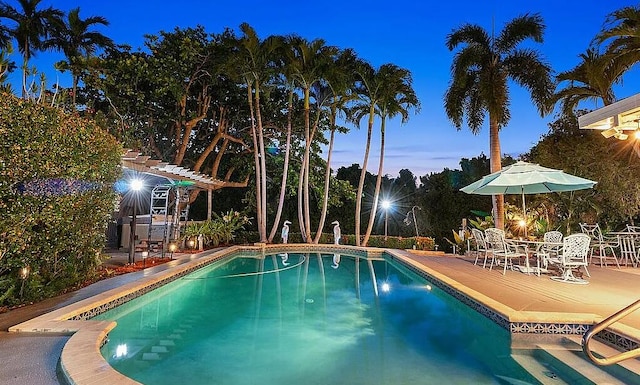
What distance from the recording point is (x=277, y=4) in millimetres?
18422

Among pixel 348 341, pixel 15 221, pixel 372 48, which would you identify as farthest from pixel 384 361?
pixel 372 48

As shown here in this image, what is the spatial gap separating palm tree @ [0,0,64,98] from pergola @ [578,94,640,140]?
833 inches

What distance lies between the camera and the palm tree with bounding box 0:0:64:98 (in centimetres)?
1759

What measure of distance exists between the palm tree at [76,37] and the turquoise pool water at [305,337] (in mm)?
14604

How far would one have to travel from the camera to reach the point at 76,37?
17891mm

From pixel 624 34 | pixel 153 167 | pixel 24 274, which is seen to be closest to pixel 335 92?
pixel 153 167

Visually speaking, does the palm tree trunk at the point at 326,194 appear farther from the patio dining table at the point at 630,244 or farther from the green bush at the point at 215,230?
the patio dining table at the point at 630,244

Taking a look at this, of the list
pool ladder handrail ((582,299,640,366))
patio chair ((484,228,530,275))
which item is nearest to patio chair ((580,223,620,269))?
patio chair ((484,228,530,275))

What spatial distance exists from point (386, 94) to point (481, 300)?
38.1 ft

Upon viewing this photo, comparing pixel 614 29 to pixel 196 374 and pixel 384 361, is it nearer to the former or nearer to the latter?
pixel 384 361

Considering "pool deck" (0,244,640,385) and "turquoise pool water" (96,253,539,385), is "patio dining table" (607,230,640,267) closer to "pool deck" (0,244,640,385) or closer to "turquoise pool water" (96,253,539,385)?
"pool deck" (0,244,640,385)

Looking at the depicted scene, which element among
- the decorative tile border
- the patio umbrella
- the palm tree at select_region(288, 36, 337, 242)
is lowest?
the decorative tile border

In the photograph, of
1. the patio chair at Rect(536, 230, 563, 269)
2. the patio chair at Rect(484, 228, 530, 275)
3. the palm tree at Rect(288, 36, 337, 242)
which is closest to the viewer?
the patio chair at Rect(536, 230, 563, 269)

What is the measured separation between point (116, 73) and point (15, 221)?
11.9 m
